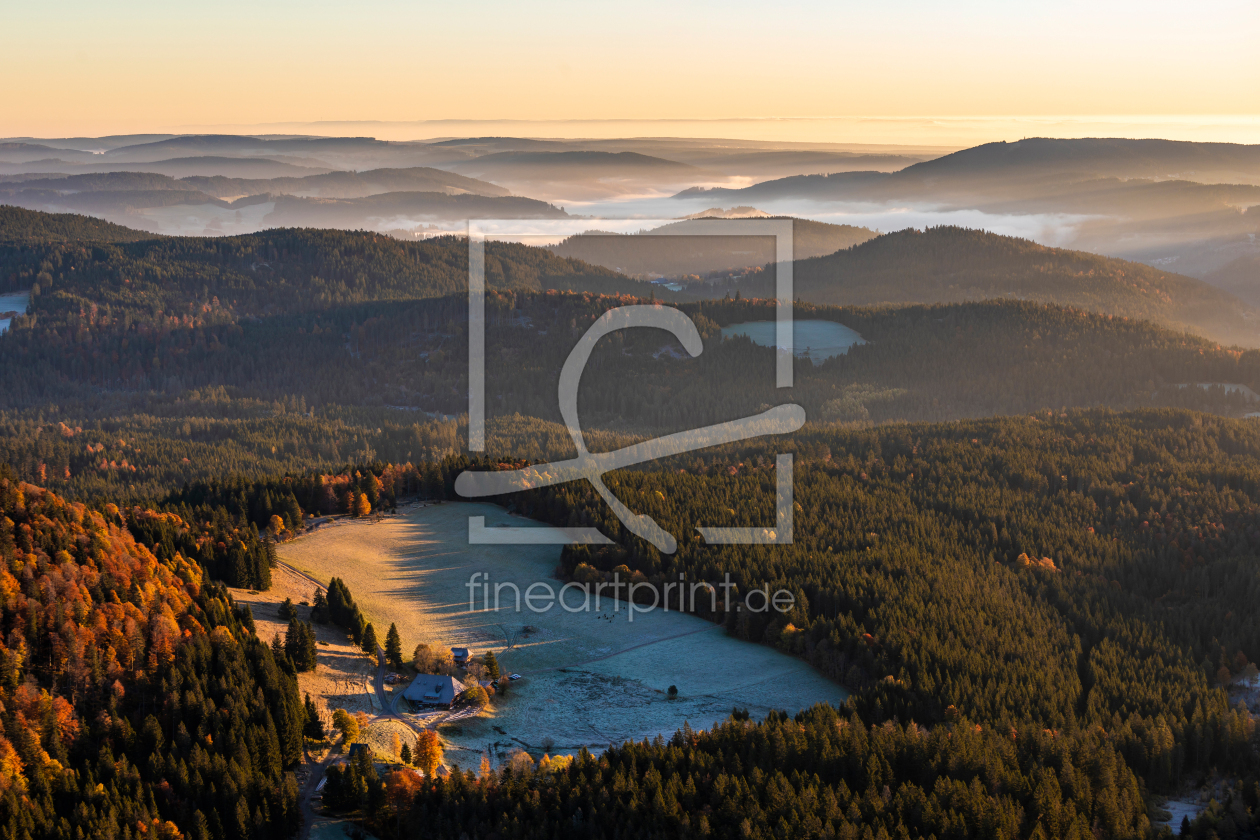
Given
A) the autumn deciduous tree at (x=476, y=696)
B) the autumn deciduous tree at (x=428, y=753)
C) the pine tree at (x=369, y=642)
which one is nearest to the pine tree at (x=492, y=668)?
the autumn deciduous tree at (x=476, y=696)

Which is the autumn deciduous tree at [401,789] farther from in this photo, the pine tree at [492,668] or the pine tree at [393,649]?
the pine tree at [393,649]

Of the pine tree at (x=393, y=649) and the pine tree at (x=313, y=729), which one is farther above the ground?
the pine tree at (x=393, y=649)

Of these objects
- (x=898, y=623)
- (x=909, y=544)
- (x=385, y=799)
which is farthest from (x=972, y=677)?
(x=385, y=799)

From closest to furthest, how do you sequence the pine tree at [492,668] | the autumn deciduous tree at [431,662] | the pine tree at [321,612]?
1. the autumn deciduous tree at [431,662]
2. the pine tree at [492,668]
3. the pine tree at [321,612]

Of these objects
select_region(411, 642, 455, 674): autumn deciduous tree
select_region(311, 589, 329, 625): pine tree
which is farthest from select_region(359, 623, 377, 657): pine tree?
select_region(311, 589, 329, 625): pine tree

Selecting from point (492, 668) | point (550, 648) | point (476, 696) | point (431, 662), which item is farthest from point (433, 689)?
point (550, 648)

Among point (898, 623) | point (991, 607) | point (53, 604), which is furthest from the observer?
point (991, 607)

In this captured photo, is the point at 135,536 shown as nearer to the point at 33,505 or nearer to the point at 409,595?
the point at 33,505
